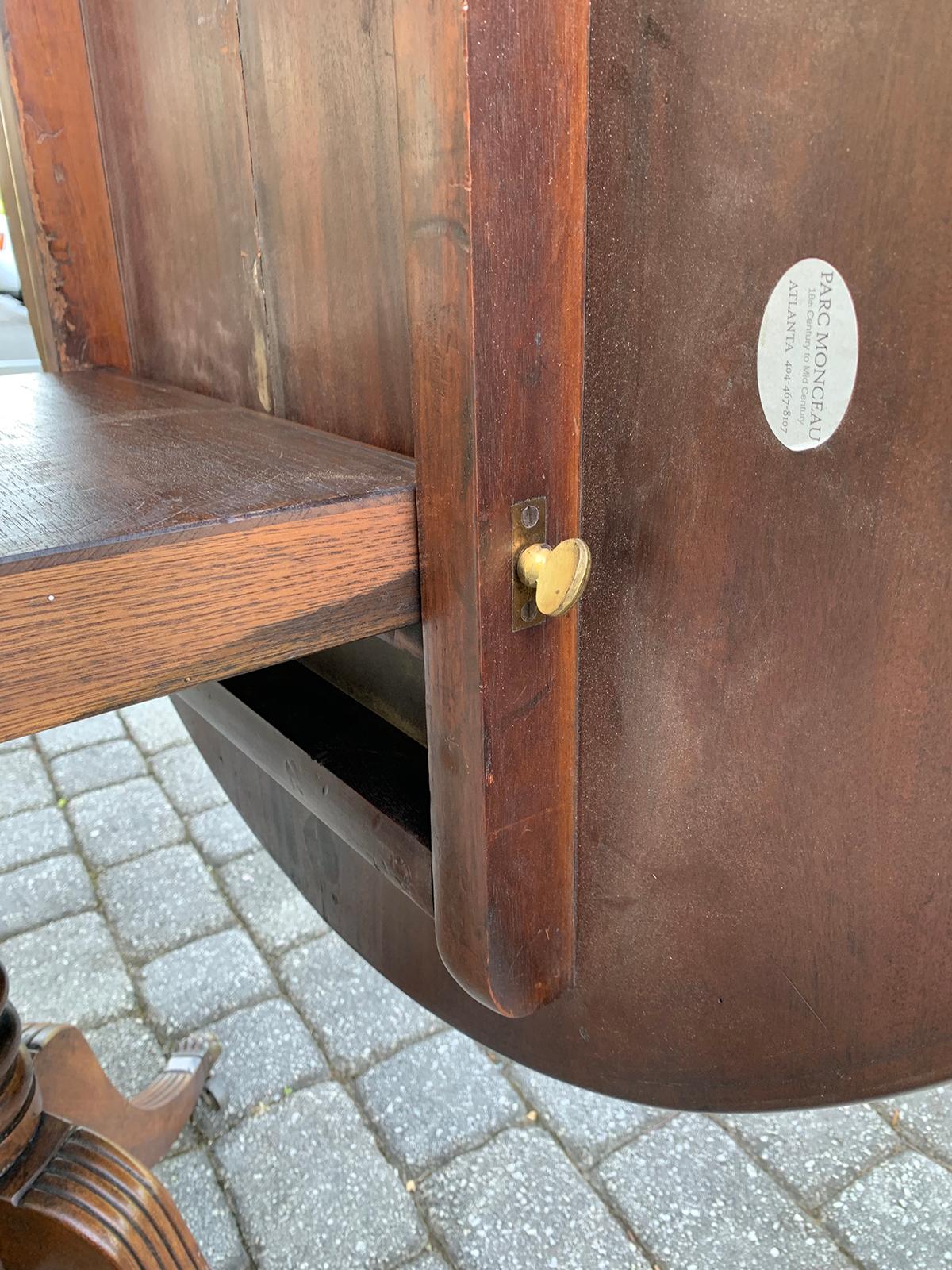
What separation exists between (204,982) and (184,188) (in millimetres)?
1383

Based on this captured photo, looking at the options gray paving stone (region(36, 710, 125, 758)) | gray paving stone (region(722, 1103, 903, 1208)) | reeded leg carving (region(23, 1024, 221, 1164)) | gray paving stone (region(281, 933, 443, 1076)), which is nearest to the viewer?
reeded leg carving (region(23, 1024, 221, 1164))

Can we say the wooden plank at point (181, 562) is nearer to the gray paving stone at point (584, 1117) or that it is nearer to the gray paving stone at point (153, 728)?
the gray paving stone at point (584, 1117)

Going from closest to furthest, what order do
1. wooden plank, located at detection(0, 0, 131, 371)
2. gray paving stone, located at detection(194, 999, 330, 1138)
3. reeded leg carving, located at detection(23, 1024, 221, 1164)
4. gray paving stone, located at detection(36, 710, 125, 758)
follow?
1. wooden plank, located at detection(0, 0, 131, 371)
2. reeded leg carving, located at detection(23, 1024, 221, 1164)
3. gray paving stone, located at detection(194, 999, 330, 1138)
4. gray paving stone, located at detection(36, 710, 125, 758)

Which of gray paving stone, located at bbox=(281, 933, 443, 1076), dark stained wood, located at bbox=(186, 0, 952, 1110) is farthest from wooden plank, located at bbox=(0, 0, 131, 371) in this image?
gray paving stone, located at bbox=(281, 933, 443, 1076)

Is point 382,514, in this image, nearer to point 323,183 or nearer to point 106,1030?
point 323,183

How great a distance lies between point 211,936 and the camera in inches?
70.8

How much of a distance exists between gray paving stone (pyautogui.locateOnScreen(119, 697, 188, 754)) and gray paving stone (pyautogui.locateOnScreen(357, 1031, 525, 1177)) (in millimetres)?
1184

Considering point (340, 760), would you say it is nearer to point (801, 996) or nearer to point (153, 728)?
point (801, 996)

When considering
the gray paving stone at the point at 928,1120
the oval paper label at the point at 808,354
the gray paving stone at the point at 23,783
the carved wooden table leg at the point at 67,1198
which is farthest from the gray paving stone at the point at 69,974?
the oval paper label at the point at 808,354

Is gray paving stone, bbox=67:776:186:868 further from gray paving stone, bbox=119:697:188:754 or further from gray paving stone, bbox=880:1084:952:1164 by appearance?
gray paving stone, bbox=880:1084:952:1164

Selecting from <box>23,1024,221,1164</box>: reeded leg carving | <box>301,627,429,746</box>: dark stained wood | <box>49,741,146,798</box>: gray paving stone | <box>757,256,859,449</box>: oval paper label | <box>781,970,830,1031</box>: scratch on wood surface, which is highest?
<box>757,256,859,449</box>: oval paper label

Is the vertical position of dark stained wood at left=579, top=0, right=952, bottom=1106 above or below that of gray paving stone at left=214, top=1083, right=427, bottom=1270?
above

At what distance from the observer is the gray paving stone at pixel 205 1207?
1227 millimetres

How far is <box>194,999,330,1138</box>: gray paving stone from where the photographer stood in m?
1.45
